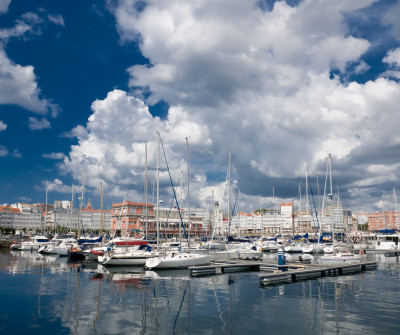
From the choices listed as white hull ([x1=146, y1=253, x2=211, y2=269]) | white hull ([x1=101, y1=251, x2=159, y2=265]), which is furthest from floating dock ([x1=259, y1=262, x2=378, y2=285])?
white hull ([x1=101, y1=251, x2=159, y2=265])

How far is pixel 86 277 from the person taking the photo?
38.6 meters

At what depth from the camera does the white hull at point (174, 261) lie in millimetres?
42812

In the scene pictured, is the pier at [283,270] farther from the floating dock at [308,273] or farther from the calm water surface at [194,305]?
the calm water surface at [194,305]

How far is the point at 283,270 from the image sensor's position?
1519 inches

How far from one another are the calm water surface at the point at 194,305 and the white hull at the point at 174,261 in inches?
183

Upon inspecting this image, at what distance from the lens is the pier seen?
114ft

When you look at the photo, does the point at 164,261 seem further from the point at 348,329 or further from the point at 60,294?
the point at 348,329

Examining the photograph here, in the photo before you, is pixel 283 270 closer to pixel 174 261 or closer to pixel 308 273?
pixel 308 273

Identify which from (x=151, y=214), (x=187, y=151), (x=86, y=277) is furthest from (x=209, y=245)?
(x=151, y=214)

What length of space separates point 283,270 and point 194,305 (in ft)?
56.3

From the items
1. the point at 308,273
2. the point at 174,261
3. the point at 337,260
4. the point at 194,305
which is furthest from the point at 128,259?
the point at 337,260

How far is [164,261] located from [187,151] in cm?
2492

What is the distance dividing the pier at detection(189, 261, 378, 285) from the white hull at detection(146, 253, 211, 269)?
2716 millimetres

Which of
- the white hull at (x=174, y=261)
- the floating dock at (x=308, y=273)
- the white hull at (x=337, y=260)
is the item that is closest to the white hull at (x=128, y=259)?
the white hull at (x=174, y=261)
